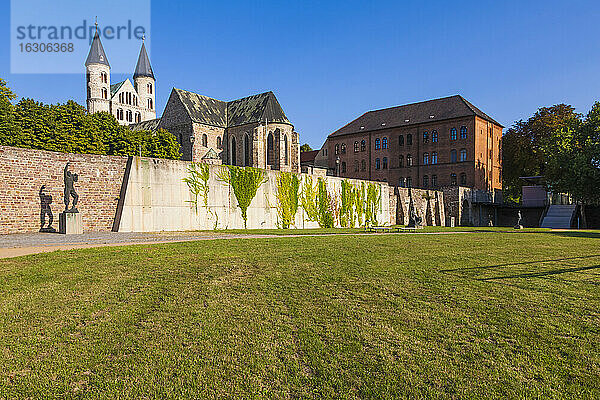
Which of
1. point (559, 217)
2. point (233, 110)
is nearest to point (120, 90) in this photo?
point (233, 110)

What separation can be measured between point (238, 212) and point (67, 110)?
25.3m

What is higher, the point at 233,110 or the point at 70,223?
the point at 233,110

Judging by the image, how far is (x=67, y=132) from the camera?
1495 inches

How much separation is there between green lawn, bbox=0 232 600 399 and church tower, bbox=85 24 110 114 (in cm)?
8467

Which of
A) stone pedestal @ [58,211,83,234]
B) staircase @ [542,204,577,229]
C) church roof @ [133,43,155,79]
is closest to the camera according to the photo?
stone pedestal @ [58,211,83,234]

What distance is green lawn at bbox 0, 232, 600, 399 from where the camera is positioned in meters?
3.83

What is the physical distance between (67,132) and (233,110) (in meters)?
23.9

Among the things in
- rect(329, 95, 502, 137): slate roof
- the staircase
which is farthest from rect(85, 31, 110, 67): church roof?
the staircase

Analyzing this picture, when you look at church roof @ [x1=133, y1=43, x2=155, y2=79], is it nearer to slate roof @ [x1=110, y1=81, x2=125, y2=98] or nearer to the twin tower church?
slate roof @ [x1=110, y1=81, x2=125, y2=98]

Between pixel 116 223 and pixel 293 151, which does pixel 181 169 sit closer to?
pixel 116 223

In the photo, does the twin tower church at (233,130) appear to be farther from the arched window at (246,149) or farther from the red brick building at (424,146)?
the red brick building at (424,146)

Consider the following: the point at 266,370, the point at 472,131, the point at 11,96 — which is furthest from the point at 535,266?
the point at 472,131

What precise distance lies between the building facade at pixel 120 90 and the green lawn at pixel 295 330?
81641 millimetres

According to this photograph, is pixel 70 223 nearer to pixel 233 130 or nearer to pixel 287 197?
pixel 287 197
